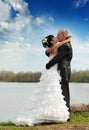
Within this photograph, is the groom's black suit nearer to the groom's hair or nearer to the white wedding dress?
the white wedding dress

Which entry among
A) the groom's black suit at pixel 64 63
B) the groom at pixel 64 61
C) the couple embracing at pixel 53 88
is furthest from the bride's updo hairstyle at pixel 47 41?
the groom's black suit at pixel 64 63

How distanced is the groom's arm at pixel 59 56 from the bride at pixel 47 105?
0.50ft

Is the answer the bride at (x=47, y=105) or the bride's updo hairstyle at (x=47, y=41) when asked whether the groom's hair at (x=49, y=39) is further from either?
the bride at (x=47, y=105)

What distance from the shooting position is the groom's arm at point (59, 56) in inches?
779

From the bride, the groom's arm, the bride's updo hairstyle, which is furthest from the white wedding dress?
the bride's updo hairstyle

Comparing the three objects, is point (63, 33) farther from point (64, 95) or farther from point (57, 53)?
point (64, 95)

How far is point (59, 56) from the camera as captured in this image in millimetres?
19812

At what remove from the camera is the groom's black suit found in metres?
19.8

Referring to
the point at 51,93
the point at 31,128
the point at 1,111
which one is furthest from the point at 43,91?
the point at 1,111

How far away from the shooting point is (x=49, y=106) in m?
19.4

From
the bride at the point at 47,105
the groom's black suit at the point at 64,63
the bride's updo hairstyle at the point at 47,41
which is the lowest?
the bride at the point at 47,105

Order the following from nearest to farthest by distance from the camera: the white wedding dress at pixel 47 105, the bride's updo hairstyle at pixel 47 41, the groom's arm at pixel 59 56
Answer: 1. the white wedding dress at pixel 47 105
2. the groom's arm at pixel 59 56
3. the bride's updo hairstyle at pixel 47 41

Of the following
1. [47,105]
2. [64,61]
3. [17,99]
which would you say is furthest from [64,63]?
[17,99]

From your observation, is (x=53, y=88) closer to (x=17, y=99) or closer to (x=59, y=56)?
(x=59, y=56)
